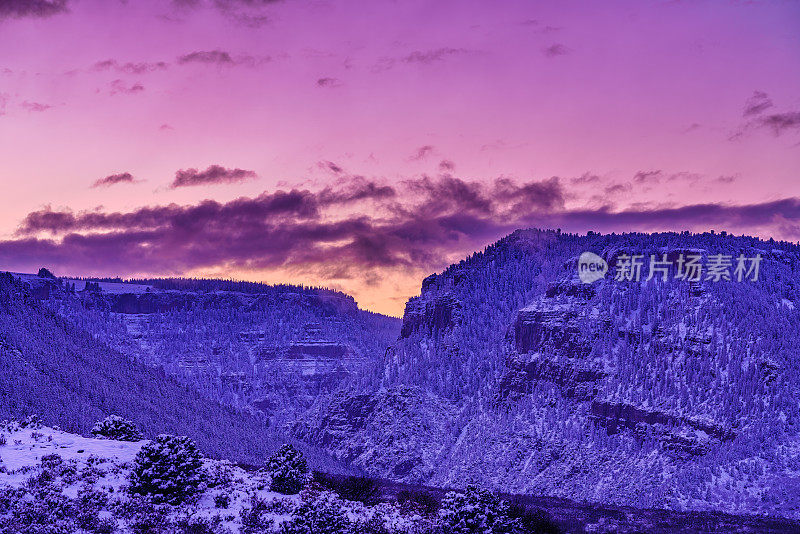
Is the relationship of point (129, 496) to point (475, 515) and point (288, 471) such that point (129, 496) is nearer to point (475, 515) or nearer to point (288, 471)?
point (288, 471)

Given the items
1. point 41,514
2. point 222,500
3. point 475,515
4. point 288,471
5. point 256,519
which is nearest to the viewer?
point 41,514

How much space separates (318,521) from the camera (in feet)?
143

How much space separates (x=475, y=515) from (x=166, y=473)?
1752 centimetres

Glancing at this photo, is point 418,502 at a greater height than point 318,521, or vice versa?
point 418,502

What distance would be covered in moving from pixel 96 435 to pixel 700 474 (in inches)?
6406

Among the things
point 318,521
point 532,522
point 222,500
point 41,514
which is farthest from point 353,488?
point 41,514

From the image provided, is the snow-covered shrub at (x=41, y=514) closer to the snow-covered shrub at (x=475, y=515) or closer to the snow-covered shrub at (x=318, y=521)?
the snow-covered shrub at (x=318, y=521)

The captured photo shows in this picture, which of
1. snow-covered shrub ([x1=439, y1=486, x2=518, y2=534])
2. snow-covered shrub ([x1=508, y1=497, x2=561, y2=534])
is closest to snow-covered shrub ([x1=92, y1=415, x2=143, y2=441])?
snow-covered shrub ([x1=439, y1=486, x2=518, y2=534])

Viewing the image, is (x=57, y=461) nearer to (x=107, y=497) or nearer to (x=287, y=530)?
(x=107, y=497)

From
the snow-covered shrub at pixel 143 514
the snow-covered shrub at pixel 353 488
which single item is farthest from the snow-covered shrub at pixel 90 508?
the snow-covered shrub at pixel 353 488

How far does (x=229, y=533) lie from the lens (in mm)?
44688

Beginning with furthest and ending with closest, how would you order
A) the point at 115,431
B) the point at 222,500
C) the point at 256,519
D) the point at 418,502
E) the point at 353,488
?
the point at 115,431
the point at 353,488
the point at 418,502
the point at 222,500
the point at 256,519

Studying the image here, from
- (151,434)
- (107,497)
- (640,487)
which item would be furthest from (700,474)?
(107,497)

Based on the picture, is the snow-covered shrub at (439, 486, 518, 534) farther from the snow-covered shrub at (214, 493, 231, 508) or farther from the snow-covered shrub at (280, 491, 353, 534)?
the snow-covered shrub at (214, 493, 231, 508)
